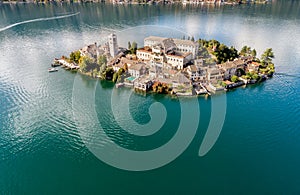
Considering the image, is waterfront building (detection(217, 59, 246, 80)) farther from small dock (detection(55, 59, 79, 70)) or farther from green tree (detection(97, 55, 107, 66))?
small dock (detection(55, 59, 79, 70))

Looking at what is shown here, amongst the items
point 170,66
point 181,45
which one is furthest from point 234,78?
point 181,45

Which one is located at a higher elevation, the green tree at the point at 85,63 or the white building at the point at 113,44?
the white building at the point at 113,44

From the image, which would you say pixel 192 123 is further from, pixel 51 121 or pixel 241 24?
pixel 241 24

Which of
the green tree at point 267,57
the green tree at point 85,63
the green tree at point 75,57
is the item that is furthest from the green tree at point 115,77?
the green tree at point 267,57

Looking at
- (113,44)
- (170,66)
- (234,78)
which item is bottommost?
(234,78)

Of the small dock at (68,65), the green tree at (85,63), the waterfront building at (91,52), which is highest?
the waterfront building at (91,52)

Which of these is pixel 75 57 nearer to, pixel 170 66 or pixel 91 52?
pixel 91 52

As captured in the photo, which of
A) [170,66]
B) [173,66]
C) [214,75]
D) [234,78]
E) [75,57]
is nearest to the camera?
[234,78]

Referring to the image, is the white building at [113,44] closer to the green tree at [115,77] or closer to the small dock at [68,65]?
the small dock at [68,65]
